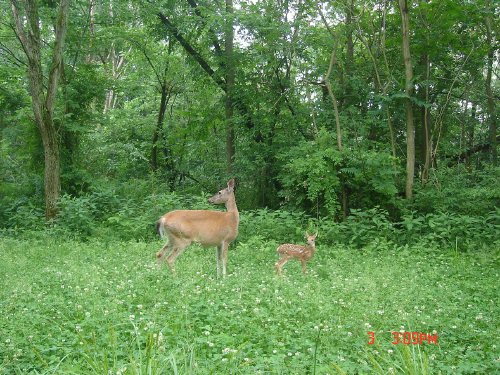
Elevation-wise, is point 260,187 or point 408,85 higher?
point 408,85

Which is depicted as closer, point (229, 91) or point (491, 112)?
point (229, 91)

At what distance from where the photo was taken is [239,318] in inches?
206

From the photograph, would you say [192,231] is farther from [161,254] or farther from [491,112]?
[491,112]

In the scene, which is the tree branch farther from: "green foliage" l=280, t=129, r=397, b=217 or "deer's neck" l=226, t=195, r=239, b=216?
"deer's neck" l=226, t=195, r=239, b=216

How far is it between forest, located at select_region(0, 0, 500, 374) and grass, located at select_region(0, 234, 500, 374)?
1.1 inches

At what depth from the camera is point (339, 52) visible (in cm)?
1582

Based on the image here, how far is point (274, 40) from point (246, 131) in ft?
9.19

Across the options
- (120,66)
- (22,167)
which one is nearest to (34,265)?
(22,167)

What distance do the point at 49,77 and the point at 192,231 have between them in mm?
7231

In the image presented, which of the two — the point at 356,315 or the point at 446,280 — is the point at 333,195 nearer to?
the point at 446,280

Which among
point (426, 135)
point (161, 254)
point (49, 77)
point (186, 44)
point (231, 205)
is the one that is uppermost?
point (186, 44)

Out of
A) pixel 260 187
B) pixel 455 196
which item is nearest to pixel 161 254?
pixel 455 196

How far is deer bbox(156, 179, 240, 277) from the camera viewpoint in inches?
321
